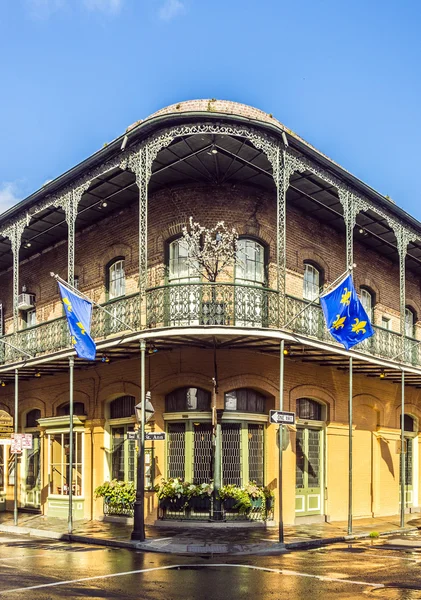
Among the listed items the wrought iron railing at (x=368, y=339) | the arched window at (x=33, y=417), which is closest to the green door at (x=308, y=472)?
the wrought iron railing at (x=368, y=339)

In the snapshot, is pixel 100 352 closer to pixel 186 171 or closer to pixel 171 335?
pixel 171 335

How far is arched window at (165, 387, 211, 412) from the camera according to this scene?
1820 centimetres

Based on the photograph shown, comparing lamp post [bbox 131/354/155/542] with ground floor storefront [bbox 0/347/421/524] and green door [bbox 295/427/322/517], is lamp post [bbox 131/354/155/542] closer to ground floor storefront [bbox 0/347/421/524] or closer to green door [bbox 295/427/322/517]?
ground floor storefront [bbox 0/347/421/524]

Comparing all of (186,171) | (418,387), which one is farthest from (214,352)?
(418,387)

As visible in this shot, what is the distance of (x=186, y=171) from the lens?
1848cm

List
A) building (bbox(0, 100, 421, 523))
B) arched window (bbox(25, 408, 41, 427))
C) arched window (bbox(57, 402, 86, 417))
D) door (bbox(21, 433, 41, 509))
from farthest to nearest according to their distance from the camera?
arched window (bbox(25, 408, 41, 427)) → door (bbox(21, 433, 41, 509)) → arched window (bbox(57, 402, 86, 417)) → building (bbox(0, 100, 421, 523))

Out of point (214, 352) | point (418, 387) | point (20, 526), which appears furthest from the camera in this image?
point (418, 387)

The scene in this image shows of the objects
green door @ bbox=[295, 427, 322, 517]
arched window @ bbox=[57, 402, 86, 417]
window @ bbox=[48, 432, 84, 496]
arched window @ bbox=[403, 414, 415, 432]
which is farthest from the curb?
arched window @ bbox=[403, 414, 415, 432]

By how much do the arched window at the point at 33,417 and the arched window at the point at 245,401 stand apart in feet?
26.5

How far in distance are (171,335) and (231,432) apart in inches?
131

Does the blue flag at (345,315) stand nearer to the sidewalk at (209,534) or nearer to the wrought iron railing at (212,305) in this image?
the wrought iron railing at (212,305)

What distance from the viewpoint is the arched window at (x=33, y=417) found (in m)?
23.7

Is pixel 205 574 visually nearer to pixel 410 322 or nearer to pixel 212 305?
pixel 212 305

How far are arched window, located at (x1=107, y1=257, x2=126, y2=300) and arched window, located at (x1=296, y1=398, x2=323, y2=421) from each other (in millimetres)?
5719
